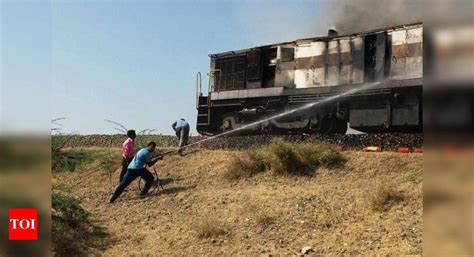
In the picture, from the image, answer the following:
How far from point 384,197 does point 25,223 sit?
5.36m

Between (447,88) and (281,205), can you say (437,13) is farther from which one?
(281,205)

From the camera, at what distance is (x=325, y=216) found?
22.2ft

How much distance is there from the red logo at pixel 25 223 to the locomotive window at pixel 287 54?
12.7 meters

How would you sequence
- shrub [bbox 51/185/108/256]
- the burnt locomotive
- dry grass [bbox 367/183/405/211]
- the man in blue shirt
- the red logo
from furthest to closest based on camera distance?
the burnt locomotive, the man in blue shirt, shrub [bbox 51/185/108/256], dry grass [bbox 367/183/405/211], the red logo

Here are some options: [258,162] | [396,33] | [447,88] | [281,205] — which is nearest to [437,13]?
[447,88]

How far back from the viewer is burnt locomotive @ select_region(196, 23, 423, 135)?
1155cm

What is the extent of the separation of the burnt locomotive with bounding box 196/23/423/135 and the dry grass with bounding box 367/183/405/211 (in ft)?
12.2

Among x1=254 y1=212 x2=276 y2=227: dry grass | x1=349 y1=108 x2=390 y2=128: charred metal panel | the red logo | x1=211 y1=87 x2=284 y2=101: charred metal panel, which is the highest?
x1=211 y1=87 x2=284 y2=101: charred metal panel

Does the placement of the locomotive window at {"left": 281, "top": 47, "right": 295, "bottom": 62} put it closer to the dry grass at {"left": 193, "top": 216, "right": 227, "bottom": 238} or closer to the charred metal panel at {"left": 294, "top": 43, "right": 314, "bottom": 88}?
the charred metal panel at {"left": 294, "top": 43, "right": 314, "bottom": 88}

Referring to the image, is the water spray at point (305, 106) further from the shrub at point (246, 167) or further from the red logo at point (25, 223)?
the red logo at point (25, 223)

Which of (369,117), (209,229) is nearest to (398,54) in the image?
(369,117)

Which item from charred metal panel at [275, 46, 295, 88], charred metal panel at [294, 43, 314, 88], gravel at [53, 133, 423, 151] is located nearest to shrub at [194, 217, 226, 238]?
gravel at [53, 133, 423, 151]

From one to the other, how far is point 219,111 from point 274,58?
2.67 meters

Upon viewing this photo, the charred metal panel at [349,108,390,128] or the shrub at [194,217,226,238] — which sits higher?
the charred metal panel at [349,108,390,128]
